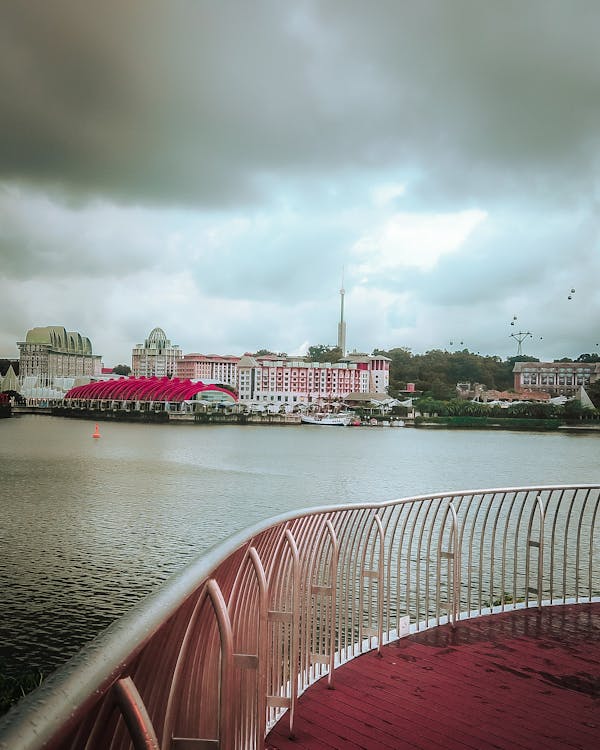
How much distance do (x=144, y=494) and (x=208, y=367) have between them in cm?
16232

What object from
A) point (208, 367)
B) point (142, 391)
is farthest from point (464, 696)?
point (208, 367)

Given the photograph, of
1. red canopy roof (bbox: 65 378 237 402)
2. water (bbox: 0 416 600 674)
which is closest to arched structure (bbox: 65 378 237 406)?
A: red canopy roof (bbox: 65 378 237 402)

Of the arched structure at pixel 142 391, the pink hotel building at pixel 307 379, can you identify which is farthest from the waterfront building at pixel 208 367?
the arched structure at pixel 142 391

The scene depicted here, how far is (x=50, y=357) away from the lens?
16825 centimetres

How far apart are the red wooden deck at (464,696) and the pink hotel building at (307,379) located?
155575 mm

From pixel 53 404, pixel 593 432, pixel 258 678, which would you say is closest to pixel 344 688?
pixel 258 678

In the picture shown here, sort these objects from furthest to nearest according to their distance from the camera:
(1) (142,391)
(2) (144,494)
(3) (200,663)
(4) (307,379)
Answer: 1. (4) (307,379)
2. (1) (142,391)
3. (2) (144,494)
4. (3) (200,663)

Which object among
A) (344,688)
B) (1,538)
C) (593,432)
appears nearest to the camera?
(344,688)

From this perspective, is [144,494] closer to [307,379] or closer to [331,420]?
[331,420]

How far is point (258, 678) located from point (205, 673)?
0.65 m

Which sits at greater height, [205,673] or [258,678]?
[205,673]

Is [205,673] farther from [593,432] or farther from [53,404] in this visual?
[53,404]

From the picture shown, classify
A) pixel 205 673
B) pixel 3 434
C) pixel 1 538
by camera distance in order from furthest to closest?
pixel 3 434 → pixel 1 538 → pixel 205 673

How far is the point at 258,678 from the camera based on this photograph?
2971 mm
